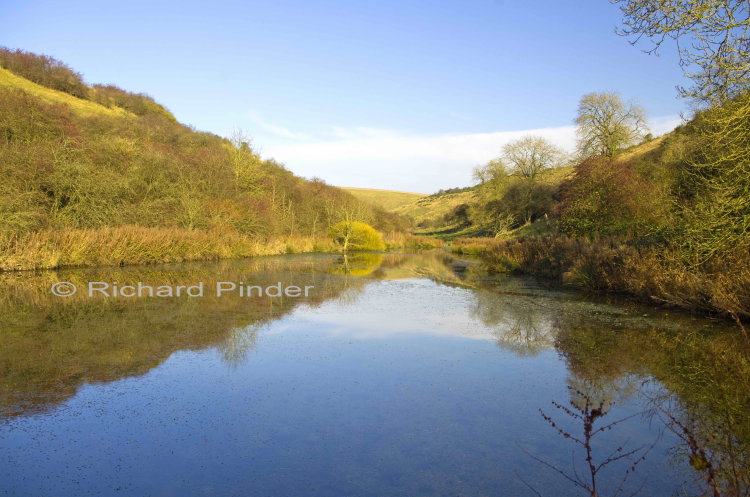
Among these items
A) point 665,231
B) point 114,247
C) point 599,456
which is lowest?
point 599,456

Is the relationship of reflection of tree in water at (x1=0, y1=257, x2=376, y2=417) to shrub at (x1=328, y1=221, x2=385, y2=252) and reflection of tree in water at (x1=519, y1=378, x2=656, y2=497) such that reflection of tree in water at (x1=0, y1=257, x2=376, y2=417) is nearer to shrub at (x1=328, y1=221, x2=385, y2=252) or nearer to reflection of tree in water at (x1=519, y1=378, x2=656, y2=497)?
reflection of tree in water at (x1=519, y1=378, x2=656, y2=497)

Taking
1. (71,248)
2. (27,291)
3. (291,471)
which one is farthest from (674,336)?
(71,248)

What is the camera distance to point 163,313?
858 centimetres

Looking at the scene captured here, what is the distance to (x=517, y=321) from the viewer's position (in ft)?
28.1

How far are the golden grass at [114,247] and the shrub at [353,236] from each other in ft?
32.5

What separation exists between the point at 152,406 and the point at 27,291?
870cm

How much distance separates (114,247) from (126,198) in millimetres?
5131

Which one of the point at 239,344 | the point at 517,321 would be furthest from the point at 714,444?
the point at 239,344

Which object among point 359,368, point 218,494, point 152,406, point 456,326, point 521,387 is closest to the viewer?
point 218,494

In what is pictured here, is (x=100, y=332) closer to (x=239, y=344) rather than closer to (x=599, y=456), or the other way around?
(x=239, y=344)

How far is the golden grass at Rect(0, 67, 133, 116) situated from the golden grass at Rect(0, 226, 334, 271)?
74.3 feet

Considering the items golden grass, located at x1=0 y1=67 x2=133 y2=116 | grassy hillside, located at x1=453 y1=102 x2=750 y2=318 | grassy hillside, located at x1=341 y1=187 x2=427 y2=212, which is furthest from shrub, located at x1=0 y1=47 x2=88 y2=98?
grassy hillside, located at x1=341 y1=187 x2=427 y2=212

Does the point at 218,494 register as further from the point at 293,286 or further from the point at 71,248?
the point at 71,248

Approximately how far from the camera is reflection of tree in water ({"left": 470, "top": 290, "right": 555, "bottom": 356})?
6.97 meters
